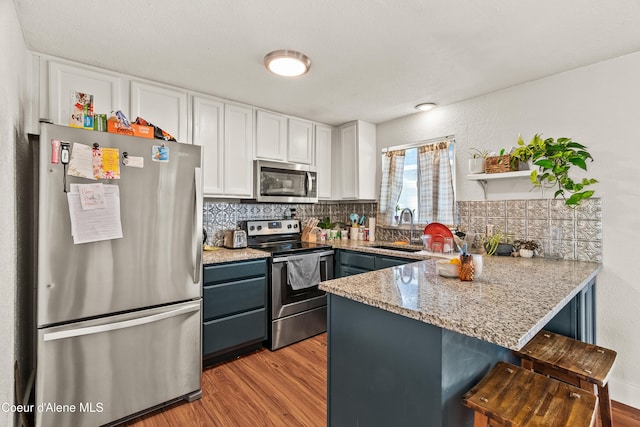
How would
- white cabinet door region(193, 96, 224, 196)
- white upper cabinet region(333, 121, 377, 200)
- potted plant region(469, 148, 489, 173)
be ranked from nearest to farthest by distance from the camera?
1. potted plant region(469, 148, 489, 173)
2. white cabinet door region(193, 96, 224, 196)
3. white upper cabinet region(333, 121, 377, 200)

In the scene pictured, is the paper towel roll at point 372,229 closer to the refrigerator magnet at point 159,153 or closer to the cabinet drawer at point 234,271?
the cabinet drawer at point 234,271

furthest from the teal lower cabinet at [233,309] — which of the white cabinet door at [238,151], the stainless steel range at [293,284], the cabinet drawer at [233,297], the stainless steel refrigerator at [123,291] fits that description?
the white cabinet door at [238,151]

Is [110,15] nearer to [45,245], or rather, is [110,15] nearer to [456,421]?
[45,245]

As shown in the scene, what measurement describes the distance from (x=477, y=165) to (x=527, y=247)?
0.76 meters

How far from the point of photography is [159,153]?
1.85 m

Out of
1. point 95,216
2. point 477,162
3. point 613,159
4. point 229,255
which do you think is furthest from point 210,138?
point 613,159

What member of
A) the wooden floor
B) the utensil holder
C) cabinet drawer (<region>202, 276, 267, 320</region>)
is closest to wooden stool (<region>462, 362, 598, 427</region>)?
the utensil holder

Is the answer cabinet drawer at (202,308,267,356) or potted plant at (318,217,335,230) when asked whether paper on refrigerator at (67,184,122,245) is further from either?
potted plant at (318,217,335,230)

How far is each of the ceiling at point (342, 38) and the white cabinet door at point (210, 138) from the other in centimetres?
19

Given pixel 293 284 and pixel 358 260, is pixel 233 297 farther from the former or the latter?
pixel 358 260

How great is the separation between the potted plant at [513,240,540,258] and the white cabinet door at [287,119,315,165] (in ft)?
7.23

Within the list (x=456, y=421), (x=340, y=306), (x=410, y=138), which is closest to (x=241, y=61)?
(x=340, y=306)

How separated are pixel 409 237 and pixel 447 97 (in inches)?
57.3

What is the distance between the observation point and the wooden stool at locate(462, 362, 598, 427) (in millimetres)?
968
